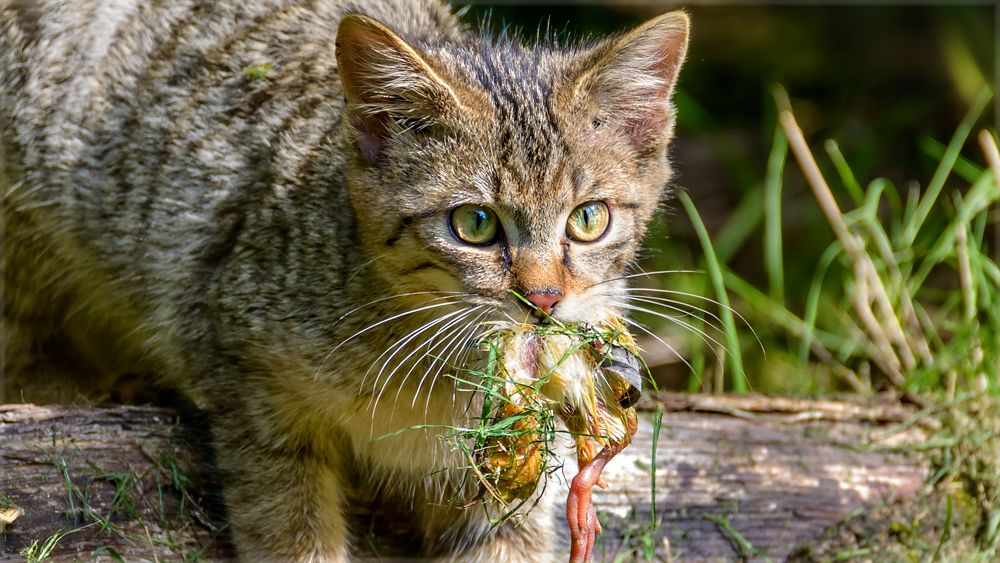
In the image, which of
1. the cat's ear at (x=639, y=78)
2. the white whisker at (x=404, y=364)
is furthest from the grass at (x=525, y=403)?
the cat's ear at (x=639, y=78)

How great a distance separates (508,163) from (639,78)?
55 centimetres

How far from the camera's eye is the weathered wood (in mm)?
3289

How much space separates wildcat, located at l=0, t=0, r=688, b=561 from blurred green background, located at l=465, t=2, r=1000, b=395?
2349 millimetres

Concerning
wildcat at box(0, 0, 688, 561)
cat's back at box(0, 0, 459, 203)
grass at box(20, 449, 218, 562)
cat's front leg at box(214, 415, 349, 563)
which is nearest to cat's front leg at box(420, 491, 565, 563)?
wildcat at box(0, 0, 688, 561)

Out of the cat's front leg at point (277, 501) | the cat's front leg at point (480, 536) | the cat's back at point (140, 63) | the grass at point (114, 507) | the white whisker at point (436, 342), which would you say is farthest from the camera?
the cat's back at point (140, 63)

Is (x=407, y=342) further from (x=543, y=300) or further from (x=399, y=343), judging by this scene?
(x=543, y=300)

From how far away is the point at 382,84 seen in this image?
125 inches

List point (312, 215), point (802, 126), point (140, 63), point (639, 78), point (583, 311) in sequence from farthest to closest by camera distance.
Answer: point (802, 126) → point (140, 63) → point (312, 215) → point (639, 78) → point (583, 311)

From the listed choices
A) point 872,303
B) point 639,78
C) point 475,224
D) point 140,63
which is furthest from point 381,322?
point 872,303

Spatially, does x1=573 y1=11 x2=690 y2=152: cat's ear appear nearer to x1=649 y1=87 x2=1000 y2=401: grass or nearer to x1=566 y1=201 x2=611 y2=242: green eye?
x1=566 y1=201 x2=611 y2=242: green eye

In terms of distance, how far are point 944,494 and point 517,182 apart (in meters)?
2.12

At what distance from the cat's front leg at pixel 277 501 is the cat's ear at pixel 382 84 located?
98cm

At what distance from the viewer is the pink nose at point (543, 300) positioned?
285 centimetres

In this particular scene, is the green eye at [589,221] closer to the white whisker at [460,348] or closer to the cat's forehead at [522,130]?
the cat's forehead at [522,130]
